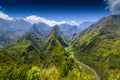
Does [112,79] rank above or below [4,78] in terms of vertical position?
above

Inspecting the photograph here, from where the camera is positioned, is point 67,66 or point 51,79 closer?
point 51,79

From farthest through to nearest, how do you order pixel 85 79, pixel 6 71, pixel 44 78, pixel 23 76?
pixel 6 71 < pixel 23 76 < pixel 44 78 < pixel 85 79

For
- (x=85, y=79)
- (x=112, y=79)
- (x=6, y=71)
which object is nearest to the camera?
(x=85, y=79)

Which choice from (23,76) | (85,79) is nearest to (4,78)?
(23,76)

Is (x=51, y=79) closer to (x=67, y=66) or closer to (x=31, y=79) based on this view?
(x=31, y=79)

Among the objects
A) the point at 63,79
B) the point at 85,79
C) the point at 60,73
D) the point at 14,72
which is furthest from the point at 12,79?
the point at 85,79

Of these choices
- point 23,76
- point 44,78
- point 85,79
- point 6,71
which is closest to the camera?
point 85,79

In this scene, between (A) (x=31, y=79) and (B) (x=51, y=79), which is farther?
(A) (x=31, y=79)

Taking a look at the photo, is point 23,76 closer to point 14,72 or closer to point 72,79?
point 14,72

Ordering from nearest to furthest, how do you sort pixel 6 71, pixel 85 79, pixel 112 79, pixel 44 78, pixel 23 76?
pixel 85 79, pixel 112 79, pixel 44 78, pixel 23 76, pixel 6 71
